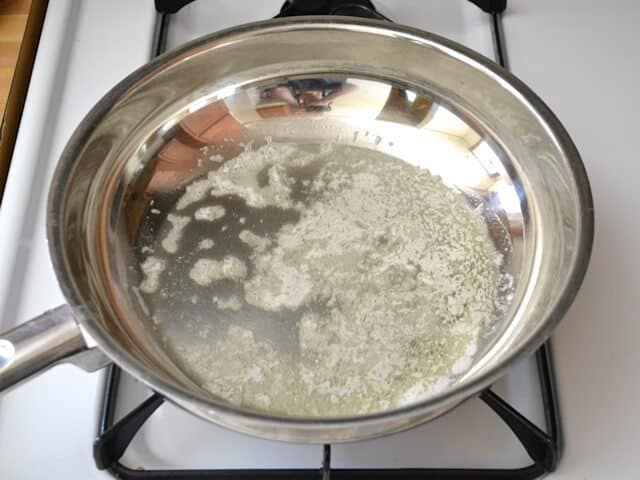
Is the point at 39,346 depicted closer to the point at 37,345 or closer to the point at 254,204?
the point at 37,345

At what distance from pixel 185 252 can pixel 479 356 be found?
0.72 feet

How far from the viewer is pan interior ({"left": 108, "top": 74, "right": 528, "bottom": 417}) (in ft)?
1.55

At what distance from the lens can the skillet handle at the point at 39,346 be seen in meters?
0.37

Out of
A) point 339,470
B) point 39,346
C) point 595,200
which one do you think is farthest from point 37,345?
point 595,200

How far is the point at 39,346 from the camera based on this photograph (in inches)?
14.8

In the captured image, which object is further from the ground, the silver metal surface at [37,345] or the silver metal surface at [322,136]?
the silver metal surface at [322,136]

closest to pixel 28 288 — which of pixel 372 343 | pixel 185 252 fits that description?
pixel 185 252

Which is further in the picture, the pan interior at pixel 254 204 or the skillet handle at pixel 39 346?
the pan interior at pixel 254 204

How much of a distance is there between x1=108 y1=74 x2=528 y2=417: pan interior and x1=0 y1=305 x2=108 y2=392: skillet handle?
83 millimetres

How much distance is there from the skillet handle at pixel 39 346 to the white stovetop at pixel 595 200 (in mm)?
94

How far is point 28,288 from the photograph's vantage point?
51cm

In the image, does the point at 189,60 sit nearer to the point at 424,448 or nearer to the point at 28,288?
the point at 28,288

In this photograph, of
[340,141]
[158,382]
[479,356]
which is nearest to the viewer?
[158,382]

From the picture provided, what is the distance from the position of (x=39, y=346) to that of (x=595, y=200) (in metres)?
0.41
